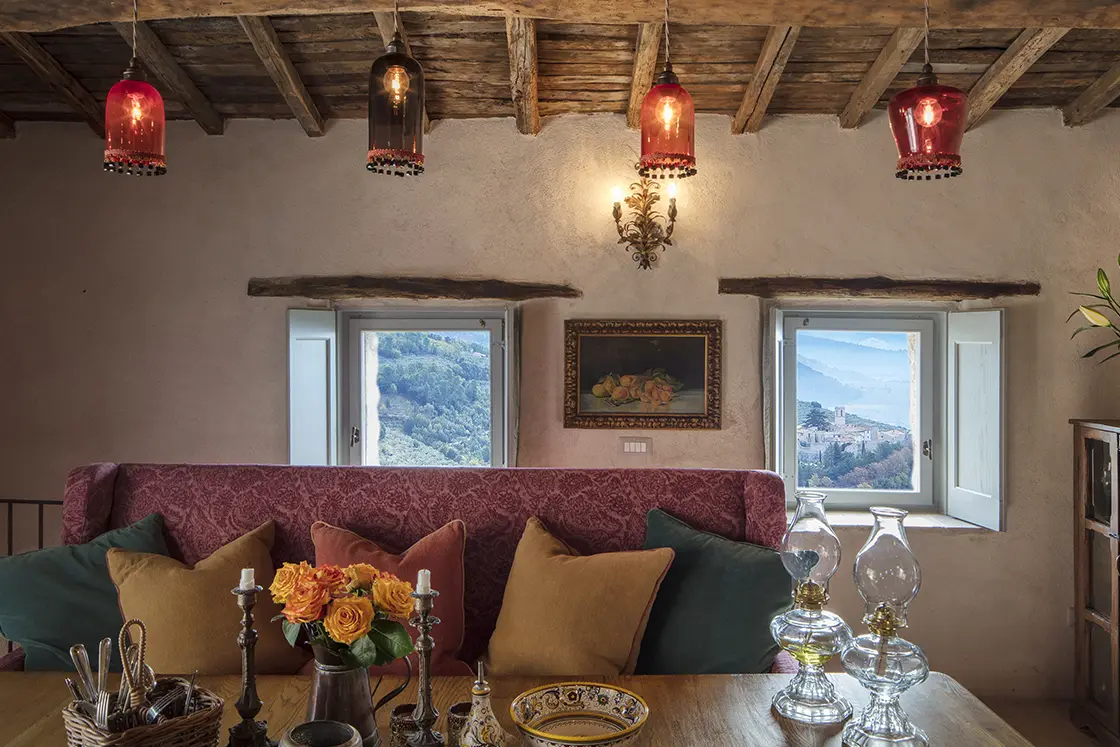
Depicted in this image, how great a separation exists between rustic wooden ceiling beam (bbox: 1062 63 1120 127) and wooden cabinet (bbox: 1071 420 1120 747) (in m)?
1.44

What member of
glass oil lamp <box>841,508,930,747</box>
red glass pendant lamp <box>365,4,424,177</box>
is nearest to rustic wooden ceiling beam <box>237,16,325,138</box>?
red glass pendant lamp <box>365,4,424,177</box>

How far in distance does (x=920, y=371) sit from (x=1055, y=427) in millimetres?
650

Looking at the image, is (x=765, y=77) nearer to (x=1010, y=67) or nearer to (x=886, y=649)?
(x=1010, y=67)

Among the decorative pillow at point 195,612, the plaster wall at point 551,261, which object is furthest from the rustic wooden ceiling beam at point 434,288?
the decorative pillow at point 195,612

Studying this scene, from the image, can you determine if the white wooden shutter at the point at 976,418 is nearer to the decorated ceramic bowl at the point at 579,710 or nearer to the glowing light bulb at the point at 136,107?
the decorated ceramic bowl at the point at 579,710

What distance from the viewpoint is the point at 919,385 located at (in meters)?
4.31

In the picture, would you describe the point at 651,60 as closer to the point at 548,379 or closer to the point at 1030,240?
the point at 548,379

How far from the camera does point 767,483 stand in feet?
8.30

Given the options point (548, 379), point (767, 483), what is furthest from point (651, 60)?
point (767, 483)

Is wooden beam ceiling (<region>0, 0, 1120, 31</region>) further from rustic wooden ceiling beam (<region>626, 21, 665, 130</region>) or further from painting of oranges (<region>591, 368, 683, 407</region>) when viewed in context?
painting of oranges (<region>591, 368, 683, 407</region>)

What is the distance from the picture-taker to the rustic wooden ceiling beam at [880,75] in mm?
3350

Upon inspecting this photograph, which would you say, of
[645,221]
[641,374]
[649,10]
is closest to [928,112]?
[649,10]

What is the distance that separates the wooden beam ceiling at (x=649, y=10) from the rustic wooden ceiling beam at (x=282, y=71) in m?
0.68

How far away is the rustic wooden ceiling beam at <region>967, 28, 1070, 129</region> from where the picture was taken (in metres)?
3.34
